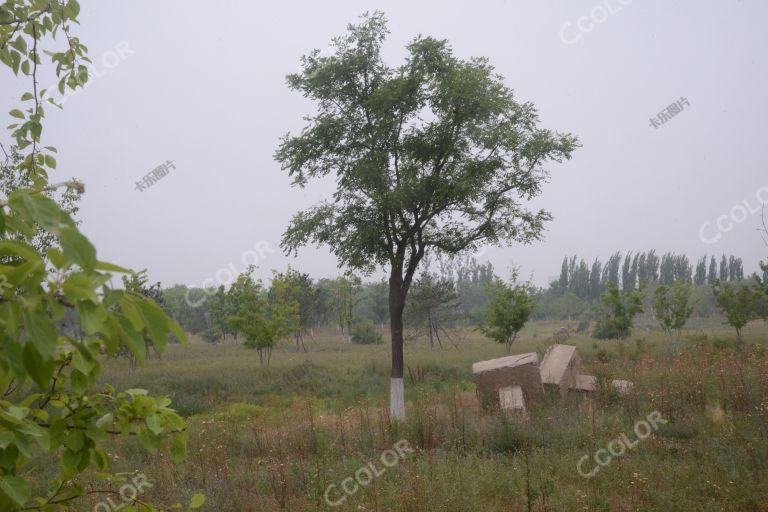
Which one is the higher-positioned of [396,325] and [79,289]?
[79,289]

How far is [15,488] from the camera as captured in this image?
1.30 meters

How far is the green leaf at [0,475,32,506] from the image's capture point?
127 cm

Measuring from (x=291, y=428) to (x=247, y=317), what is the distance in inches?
539

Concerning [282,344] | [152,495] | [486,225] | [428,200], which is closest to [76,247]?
[152,495]

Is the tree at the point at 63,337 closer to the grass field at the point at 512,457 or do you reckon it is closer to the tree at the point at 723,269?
the grass field at the point at 512,457

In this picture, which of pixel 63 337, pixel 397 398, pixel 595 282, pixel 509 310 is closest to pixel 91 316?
pixel 63 337

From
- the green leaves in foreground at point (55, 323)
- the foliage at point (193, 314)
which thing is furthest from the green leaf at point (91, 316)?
the foliage at point (193, 314)

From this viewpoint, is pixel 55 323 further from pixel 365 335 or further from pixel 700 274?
pixel 700 274

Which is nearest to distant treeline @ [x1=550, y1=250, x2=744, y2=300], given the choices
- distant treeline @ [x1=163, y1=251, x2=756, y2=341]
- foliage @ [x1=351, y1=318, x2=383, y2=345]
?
distant treeline @ [x1=163, y1=251, x2=756, y2=341]

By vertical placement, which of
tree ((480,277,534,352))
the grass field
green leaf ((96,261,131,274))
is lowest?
the grass field

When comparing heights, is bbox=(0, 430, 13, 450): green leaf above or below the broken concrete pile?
above

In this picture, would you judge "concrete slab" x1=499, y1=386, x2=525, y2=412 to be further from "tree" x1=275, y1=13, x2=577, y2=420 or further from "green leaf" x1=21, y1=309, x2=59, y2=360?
"green leaf" x1=21, y1=309, x2=59, y2=360

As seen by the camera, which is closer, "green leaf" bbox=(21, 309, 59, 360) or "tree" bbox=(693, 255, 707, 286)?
"green leaf" bbox=(21, 309, 59, 360)

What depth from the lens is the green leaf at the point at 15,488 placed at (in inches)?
49.8
